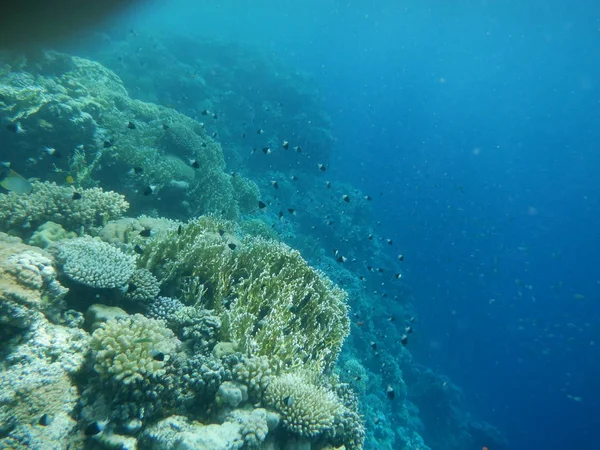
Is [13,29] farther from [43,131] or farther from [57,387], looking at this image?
[57,387]

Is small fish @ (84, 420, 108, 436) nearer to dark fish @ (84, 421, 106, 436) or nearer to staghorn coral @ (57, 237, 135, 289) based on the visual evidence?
dark fish @ (84, 421, 106, 436)

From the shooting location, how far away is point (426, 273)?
172 feet

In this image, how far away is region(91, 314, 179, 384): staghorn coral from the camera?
3.87 metres

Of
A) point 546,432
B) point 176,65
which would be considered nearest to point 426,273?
point 546,432

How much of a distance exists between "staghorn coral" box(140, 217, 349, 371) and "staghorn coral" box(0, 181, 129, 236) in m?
2.13

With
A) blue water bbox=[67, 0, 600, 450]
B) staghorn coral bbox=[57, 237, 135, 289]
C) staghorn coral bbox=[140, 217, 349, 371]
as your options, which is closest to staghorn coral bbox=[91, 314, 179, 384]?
staghorn coral bbox=[57, 237, 135, 289]

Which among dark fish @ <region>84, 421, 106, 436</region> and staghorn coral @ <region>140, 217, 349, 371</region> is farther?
staghorn coral @ <region>140, 217, 349, 371</region>

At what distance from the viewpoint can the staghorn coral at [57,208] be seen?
6.73 meters

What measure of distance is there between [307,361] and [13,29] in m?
16.7

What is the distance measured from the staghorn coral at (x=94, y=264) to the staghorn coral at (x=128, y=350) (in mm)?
855

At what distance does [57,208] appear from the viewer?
7059 mm

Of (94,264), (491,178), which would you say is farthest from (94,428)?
(491,178)

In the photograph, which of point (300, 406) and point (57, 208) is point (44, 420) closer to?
point (300, 406)

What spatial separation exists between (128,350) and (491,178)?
157365 millimetres
